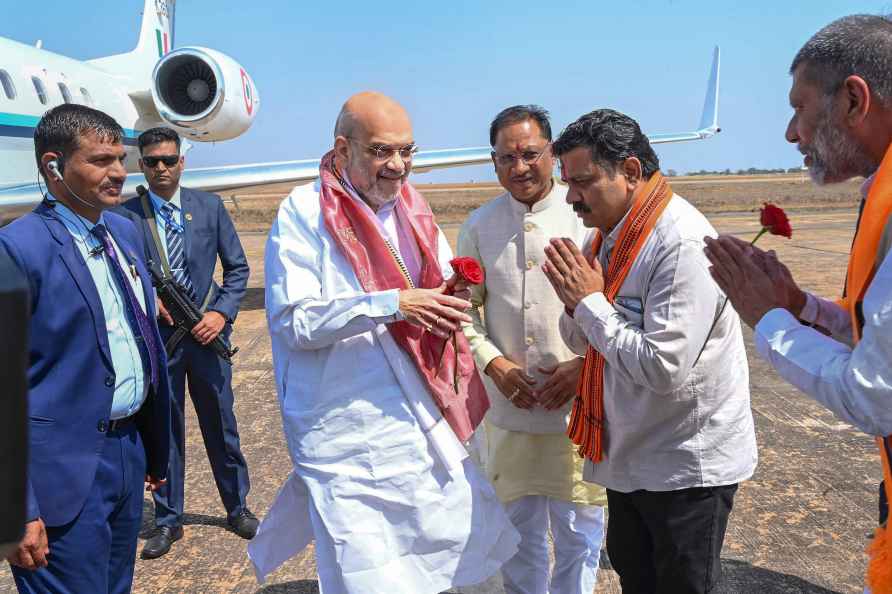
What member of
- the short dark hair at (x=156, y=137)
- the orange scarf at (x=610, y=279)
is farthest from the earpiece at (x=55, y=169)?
the orange scarf at (x=610, y=279)

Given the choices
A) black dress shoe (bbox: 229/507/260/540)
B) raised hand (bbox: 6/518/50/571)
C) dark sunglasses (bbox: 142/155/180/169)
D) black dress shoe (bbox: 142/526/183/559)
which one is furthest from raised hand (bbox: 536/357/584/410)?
dark sunglasses (bbox: 142/155/180/169)

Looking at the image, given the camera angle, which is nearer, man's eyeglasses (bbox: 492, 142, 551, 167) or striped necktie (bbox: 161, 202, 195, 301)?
man's eyeglasses (bbox: 492, 142, 551, 167)

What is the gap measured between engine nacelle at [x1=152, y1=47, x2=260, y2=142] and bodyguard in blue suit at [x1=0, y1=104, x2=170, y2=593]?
408 inches

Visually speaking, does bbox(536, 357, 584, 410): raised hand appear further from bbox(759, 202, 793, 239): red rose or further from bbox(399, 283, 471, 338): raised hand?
bbox(759, 202, 793, 239): red rose

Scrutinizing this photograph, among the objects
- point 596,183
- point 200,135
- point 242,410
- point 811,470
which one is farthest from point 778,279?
point 200,135

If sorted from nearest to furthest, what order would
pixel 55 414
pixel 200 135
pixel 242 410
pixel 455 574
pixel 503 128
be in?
pixel 55 414, pixel 455 574, pixel 503 128, pixel 242 410, pixel 200 135

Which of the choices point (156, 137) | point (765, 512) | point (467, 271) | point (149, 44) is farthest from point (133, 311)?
point (149, 44)

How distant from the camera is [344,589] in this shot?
229 centimetres

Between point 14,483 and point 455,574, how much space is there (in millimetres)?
1981

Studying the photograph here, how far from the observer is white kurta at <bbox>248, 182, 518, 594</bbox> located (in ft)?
7.55

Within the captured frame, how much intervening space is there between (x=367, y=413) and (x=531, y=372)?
33.4 inches

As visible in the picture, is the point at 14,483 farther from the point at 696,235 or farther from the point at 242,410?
the point at 242,410

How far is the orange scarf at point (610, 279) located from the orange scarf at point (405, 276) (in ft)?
1.30

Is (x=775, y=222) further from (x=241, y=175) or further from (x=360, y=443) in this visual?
(x=241, y=175)
